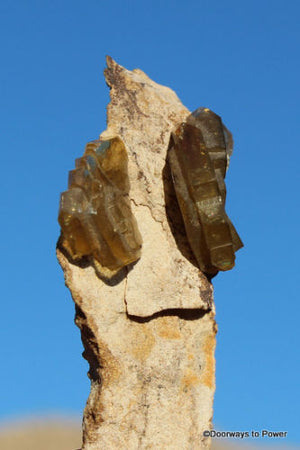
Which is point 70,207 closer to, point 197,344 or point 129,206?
point 129,206

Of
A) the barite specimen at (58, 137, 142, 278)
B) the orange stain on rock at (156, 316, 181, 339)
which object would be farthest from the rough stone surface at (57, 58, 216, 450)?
the barite specimen at (58, 137, 142, 278)

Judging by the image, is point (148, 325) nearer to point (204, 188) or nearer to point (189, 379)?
point (189, 379)

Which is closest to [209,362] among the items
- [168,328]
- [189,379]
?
[189,379]

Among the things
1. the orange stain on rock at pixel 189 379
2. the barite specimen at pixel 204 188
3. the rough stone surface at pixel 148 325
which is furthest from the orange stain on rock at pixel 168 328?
the barite specimen at pixel 204 188

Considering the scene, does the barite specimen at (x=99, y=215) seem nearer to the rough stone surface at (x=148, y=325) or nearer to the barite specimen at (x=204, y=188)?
the rough stone surface at (x=148, y=325)

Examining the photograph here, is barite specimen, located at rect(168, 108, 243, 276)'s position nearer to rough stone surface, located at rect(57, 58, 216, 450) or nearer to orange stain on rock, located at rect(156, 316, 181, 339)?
rough stone surface, located at rect(57, 58, 216, 450)

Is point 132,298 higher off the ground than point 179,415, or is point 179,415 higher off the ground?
point 132,298

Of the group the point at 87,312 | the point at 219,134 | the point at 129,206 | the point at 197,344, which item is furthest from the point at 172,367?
the point at 219,134
